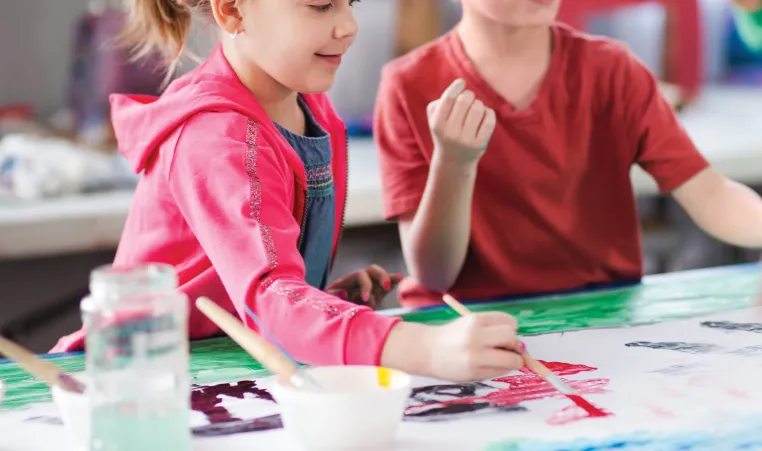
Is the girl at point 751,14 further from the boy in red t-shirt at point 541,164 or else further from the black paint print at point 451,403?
the black paint print at point 451,403

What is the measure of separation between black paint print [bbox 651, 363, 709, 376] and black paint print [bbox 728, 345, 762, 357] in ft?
0.19

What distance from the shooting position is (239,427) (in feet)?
2.59

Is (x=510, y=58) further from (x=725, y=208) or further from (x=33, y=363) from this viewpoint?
(x=33, y=363)

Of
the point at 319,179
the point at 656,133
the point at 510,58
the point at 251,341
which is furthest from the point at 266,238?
the point at 656,133

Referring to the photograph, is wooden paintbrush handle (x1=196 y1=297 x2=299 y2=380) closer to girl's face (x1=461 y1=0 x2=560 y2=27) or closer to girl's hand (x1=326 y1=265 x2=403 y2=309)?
girl's hand (x1=326 y1=265 x2=403 y2=309)

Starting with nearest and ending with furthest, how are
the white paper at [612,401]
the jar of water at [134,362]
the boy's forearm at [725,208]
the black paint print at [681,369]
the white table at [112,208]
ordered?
the jar of water at [134,362] → the white paper at [612,401] → the black paint print at [681,369] → the boy's forearm at [725,208] → the white table at [112,208]

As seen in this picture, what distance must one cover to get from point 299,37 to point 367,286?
1.14 ft

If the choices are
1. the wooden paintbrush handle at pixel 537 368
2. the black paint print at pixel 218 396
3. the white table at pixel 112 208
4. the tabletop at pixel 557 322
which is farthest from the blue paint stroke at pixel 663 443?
the white table at pixel 112 208

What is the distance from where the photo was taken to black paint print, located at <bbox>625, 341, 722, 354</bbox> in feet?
3.15

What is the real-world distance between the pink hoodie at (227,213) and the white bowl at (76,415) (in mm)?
178

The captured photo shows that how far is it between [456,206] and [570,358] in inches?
12.5

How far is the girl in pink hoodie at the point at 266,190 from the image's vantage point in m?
0.80

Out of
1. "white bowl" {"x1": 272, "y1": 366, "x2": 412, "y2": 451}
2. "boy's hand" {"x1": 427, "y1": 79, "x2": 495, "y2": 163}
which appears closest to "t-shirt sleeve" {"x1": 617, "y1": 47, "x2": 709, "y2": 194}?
"boy's hand" {"x1": 427, "y1": 79, "x2": 495, "y2": 163}

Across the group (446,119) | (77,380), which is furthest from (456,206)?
(77,380)
